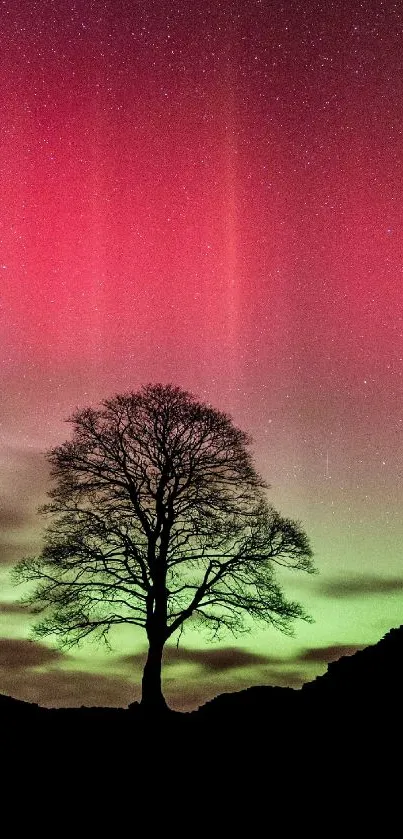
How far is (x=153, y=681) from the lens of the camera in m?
24.4

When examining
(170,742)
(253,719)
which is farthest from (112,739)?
(253,719)

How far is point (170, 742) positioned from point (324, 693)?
13.3 feet

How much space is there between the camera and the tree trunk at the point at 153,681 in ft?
78.8

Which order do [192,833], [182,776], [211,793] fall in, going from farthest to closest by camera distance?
[182,776] < [211,793] < [192,833]

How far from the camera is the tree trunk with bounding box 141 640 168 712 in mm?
24016

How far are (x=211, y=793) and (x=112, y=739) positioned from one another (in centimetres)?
576

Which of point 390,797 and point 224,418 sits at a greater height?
point 224,418

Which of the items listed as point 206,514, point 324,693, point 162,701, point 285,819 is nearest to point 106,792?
point 285,819

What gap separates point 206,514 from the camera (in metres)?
25.7

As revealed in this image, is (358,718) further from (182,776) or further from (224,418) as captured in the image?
(224,418)

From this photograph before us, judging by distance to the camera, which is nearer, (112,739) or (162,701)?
(112,739)

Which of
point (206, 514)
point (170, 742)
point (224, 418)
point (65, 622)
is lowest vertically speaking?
point (170, 742)

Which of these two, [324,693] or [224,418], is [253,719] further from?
[224,418]

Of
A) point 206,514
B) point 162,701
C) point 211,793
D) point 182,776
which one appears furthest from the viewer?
point 206,514
